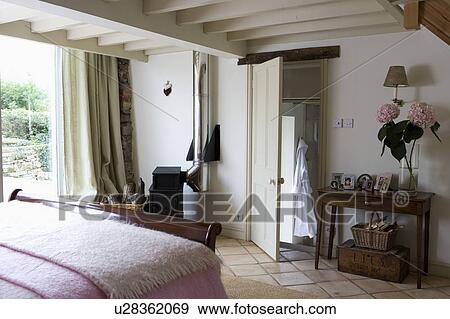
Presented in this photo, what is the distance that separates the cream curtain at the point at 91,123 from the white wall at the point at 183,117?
12.4 inches

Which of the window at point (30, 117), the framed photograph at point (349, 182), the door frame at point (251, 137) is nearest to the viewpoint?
the framed photograph at point (349, 182)

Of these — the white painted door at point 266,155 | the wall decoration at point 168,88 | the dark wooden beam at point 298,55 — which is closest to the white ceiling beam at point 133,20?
the dark wooden beam at point 298,55

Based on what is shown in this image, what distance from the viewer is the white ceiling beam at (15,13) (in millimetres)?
3336

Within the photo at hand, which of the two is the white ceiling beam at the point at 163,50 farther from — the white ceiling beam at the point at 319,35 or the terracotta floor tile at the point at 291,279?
the terracotta floor tile at the point at 291,279

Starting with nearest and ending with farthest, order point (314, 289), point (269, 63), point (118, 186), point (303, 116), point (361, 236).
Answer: point (314, 289), point (361, 236), point (269, 63), point (303, 116), point (118, 186)

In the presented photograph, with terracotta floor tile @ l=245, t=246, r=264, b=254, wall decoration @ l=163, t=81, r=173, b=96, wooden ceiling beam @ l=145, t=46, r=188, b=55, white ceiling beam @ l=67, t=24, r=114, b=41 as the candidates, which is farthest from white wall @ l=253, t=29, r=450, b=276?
white ceiling beam @ l=67, t=24, r=114, b=41

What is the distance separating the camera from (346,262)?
3625 millimetres

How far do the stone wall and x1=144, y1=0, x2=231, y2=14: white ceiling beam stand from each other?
7.34 feet

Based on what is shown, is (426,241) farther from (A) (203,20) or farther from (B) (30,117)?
(B) (30,117)

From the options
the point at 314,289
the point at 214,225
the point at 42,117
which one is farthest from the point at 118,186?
the point at 214,225

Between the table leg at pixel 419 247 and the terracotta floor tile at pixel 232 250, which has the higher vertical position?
the table leg at pixel 419 247

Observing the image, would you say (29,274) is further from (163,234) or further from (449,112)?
(449,112)

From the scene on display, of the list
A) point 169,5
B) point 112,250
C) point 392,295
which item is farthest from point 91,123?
point 392,295

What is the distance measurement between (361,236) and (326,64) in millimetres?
1641
